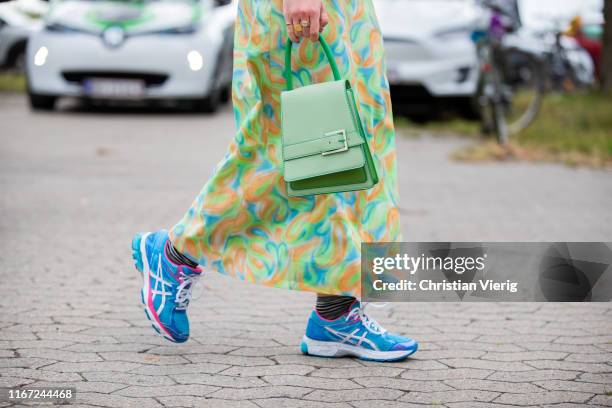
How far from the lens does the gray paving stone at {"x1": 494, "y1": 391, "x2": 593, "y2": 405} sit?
9.87 ft

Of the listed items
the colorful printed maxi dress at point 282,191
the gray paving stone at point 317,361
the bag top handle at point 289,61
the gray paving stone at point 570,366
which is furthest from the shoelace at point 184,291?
the gray paving stone at point 570,366

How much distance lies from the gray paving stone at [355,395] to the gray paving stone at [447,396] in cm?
5

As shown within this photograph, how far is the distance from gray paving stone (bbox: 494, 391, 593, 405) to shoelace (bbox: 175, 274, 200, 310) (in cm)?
107

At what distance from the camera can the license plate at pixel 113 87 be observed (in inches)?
450

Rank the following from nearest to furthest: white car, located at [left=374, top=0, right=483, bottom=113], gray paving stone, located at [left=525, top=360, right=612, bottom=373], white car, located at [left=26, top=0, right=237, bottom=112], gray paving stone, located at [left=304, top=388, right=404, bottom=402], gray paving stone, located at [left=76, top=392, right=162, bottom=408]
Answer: gray paving stone, located at [left=76, top=392, right=162, bottom=408], gray paving stone, located at [left=304, top=388, right=404, bottom=402], gray paving stone, located at [left=525, top=360, right=612, bottom=373], white car, located at [left=374, top=0, right=483, bottom=113], white car, located at [left=26, top=0, right=237, bottom=112]

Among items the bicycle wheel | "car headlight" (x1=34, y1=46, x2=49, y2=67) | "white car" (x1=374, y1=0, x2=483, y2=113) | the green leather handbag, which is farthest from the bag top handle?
"car headlight" (x1=34, y1=46, x2=49, y2=67)

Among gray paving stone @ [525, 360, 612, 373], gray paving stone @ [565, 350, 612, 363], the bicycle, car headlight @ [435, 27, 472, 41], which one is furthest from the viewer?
car headlight @ [435, 27, 472, 41]

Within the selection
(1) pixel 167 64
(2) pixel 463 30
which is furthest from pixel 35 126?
(2) pixel 463 30

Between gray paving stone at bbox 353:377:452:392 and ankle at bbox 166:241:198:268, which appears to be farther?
ankle at bbox 166:241:198:268

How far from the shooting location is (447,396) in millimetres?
3068

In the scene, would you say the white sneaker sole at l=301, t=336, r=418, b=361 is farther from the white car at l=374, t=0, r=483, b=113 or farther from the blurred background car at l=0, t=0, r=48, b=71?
the blurred background car at l=0, t=0, r=48, b=71

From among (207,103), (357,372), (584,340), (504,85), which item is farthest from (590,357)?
(207,103)

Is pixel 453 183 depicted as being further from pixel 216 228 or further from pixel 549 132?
pixel 216 228

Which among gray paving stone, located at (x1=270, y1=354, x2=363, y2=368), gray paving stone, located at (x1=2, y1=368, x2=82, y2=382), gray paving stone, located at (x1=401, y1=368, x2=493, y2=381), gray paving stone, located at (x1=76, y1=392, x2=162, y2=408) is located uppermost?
gray paving stone, located at (x1=270, y1=354, x2=363, y2=368)
